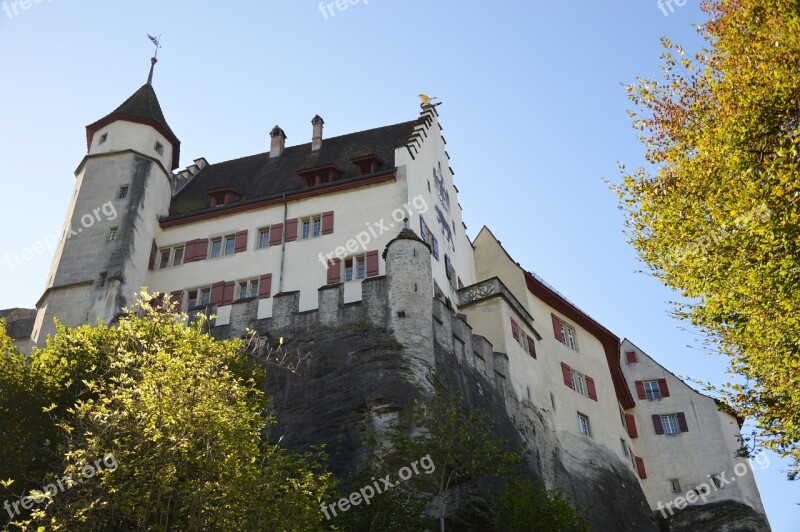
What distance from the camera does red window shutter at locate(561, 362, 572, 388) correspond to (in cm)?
4131

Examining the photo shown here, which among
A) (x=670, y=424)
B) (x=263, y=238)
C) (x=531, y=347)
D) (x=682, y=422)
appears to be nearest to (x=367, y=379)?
(x=263, y=238)

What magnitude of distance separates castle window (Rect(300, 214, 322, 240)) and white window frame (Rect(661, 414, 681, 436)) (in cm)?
2359

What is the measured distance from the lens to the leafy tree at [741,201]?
19094mm

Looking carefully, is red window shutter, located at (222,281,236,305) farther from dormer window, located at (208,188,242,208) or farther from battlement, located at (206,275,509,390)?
dormer window, located at (208,188,242,208)

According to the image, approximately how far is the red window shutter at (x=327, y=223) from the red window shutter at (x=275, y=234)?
2024mm

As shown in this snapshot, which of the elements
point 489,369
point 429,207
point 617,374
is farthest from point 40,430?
point 617,374

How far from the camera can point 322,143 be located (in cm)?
4622

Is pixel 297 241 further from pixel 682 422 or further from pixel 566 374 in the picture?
pixel 682 422

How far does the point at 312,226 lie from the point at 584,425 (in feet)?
52.9

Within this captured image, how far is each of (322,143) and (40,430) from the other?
26.6 metres

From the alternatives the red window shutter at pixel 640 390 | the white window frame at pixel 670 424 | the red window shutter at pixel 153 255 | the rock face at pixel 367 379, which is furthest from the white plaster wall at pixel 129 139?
the white window frame at pixel 670 424

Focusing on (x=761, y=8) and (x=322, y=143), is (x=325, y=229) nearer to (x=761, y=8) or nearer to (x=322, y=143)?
(x=322, y=143)

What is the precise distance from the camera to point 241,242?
38.8 meters

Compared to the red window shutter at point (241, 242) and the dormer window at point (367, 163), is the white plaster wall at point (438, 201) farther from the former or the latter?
the red window shutter at point (241, 242)
